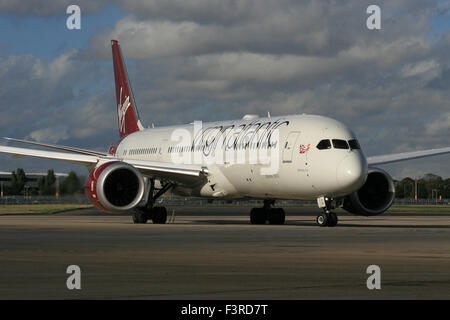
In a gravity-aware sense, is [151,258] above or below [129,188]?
below

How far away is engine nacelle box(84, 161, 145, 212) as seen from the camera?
33.0 m

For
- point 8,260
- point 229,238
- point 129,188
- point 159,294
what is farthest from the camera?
point 129,188

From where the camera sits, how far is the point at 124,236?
24297mm

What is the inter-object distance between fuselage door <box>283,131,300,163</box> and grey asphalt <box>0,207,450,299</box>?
811 centimetres

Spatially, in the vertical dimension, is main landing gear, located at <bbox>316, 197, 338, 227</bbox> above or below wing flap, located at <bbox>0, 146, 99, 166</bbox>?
below

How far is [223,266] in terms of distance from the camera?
14.7m

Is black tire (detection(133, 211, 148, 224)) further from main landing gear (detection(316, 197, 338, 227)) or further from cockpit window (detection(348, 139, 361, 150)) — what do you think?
cockpit window (detection(348, 139, 361, 150))

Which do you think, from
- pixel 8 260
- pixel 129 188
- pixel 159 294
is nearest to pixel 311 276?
pixel 159 294

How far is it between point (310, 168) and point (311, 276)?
17.6m

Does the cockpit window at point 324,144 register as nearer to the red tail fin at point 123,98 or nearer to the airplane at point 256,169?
the airplane at point 256,169

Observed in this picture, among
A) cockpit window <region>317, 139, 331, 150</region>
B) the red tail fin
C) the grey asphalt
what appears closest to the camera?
the grey asphalt

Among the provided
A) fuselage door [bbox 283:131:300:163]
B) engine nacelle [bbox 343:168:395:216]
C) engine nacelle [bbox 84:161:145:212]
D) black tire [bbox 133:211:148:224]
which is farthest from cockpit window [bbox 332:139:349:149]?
black tire [bbox 133:211:148:224]

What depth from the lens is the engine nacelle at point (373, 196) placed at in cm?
3397
